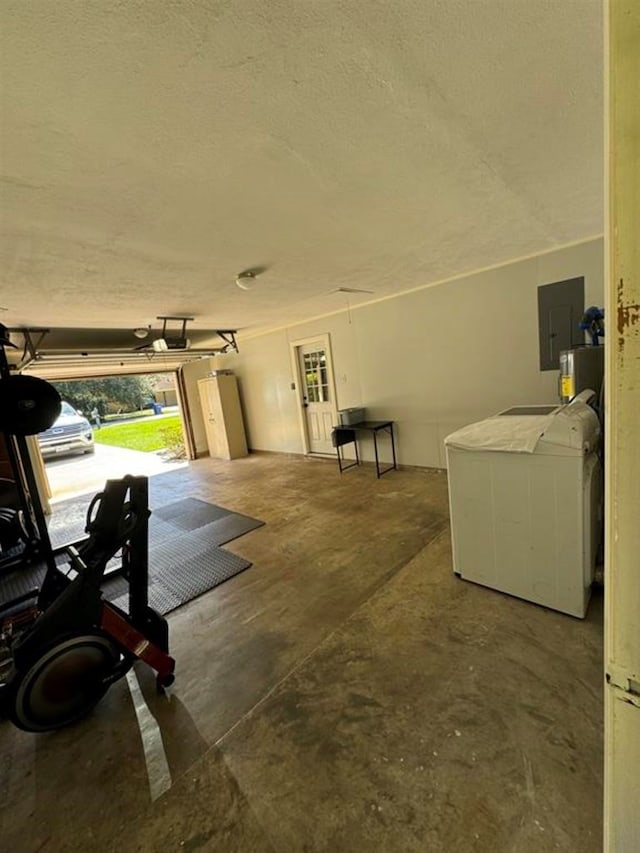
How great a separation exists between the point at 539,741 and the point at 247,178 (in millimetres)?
2696

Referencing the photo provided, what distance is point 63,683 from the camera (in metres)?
1.58

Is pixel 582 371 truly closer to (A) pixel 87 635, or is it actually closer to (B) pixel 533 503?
(B) pixel 533 503

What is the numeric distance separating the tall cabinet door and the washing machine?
5771 mm

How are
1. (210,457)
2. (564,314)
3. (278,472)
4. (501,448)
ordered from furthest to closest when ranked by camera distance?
(210,457) → (278,472) → (564,314) → (501,448)

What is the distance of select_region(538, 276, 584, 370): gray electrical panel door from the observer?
134 inches

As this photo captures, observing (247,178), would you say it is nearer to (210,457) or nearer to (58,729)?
(58,729)

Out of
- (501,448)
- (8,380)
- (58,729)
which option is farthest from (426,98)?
(58,729)

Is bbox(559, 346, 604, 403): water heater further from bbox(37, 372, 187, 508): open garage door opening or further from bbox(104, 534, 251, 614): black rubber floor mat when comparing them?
bbox(37, 372, 187, 508): open garage door opening

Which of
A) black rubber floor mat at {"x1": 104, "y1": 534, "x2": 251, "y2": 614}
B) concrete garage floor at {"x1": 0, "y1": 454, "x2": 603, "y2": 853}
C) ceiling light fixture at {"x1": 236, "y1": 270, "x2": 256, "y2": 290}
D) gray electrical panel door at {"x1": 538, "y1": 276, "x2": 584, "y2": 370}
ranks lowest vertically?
concrete garage floor at {"x1": 0, "y1": 454, "x2": 603, "y2": 853}

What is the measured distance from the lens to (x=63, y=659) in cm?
156

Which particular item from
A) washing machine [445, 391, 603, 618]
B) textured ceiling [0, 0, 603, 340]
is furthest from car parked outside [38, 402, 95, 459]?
washing machine [445, 391, 603, 618]

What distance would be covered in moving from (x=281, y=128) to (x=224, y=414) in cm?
626

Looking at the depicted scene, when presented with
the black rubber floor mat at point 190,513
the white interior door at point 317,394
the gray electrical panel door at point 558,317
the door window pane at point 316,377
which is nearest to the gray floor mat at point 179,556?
the black rubber floor mat at point 190,513

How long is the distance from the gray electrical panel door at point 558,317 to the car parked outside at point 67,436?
9.80m
